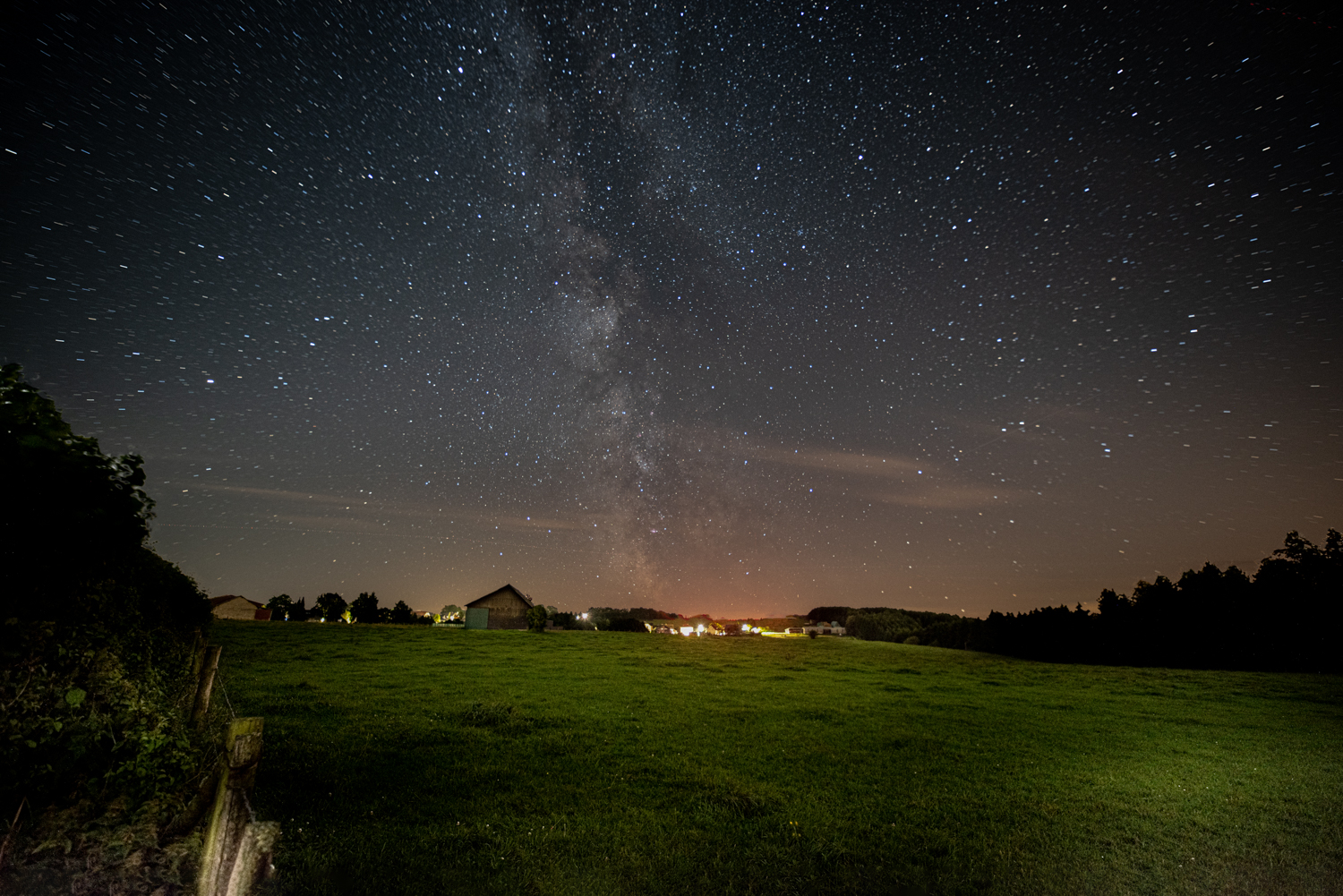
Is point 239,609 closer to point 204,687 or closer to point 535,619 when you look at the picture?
point 535,619

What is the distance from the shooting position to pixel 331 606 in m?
79.0

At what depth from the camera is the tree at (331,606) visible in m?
78.8

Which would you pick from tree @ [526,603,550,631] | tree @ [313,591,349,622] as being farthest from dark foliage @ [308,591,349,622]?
tree @ [526,603,550,631]

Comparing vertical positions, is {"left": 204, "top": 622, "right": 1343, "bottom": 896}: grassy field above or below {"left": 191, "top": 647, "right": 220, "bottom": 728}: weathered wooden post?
below

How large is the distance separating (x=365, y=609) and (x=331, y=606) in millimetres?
5820

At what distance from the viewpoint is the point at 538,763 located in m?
9.87

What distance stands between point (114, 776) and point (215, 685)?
14.2 m

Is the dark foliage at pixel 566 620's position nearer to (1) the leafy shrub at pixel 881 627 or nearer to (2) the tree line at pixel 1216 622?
(1) the leafy shrub at pixel 881 627

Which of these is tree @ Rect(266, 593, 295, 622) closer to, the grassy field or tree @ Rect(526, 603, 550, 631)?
tree @ Rect(526, 603, 550, 631)

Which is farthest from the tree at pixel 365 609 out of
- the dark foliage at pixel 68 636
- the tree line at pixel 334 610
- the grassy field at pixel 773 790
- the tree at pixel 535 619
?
the dark foliage at pixel 68 636

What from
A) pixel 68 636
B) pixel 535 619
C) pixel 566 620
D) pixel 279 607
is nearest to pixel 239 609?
pixel 279 607

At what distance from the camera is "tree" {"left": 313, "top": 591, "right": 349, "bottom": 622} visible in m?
78.8

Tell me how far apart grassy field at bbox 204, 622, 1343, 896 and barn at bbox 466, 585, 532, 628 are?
43.7 meters

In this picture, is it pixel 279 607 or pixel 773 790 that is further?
pixel 279 607
